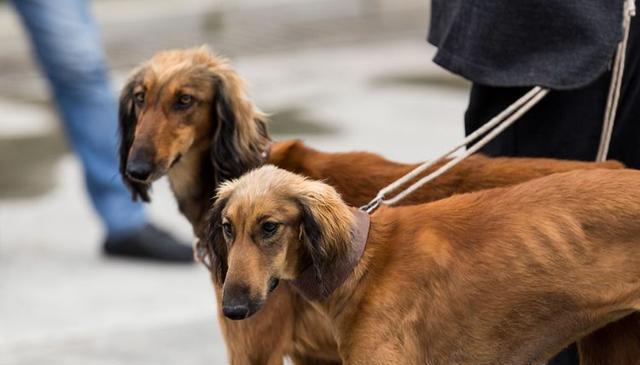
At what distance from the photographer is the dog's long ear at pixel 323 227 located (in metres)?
2.88

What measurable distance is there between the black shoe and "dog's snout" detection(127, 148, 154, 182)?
2347mm

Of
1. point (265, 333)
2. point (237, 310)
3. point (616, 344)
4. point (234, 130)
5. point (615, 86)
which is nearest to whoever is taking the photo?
point (237, 310)

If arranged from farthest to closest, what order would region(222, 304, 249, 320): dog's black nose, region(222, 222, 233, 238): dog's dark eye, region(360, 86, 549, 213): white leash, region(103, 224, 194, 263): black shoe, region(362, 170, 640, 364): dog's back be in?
1. region(103, 224, 194, 263): black shoe
2. region(360, 86, 549, 213): white leash
3. region(362, 170, 640, 364): dog's back
4. region(222, 222, 233, 238): dog's dark eye
5. region(222, 304, 249, 320): dog's black nose

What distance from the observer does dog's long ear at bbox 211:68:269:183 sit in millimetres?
3750

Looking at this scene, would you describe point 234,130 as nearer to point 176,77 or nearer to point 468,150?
point 176,77

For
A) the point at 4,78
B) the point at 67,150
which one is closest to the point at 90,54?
the point at 67,150

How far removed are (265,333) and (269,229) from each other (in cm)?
75

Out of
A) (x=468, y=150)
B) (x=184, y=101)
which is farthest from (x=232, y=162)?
(x=468, y=150)

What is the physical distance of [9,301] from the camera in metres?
5.65

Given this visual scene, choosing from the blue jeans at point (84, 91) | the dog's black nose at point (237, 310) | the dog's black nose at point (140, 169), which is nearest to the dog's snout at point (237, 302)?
the dog's black nose at point (237, 310)

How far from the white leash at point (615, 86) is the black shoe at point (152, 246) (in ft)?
8.75

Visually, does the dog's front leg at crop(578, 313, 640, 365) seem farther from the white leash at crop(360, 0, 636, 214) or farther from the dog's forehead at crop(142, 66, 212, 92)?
the dog's forehead at crop(142, 66, 212, 92)

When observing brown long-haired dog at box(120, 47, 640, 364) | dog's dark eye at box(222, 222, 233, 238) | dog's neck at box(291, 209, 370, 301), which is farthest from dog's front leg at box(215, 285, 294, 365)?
dog's dark eye at box(222, 222, 233, 238)

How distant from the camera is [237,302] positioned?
2783 mm
